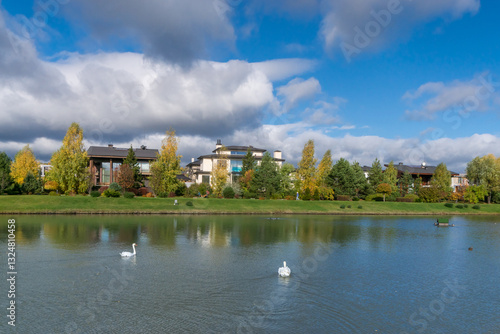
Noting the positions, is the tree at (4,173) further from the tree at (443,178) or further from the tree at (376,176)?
the tree at (443,178)

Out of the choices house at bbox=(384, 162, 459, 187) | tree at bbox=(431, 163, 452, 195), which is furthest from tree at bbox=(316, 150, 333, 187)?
house at bbox=(384, 162, 459, 187)

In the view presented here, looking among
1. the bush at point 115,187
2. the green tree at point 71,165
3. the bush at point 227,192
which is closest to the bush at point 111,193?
the bush at point 115,187

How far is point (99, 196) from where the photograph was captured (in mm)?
69000

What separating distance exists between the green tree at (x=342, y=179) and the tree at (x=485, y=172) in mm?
39619

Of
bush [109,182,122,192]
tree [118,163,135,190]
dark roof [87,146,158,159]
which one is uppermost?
dark roof [87,146,158,159]

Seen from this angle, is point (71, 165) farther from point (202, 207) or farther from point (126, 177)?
point (202, 207)

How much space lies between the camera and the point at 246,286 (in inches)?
797

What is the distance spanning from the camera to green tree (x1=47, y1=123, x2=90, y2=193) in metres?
71.0

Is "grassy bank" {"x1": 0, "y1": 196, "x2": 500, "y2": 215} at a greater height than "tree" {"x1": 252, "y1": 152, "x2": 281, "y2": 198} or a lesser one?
lesser

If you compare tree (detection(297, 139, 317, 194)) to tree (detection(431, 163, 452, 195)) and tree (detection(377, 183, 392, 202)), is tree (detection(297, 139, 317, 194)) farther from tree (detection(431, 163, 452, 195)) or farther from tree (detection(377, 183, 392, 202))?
tree (detection(431, 163, 452, 195))

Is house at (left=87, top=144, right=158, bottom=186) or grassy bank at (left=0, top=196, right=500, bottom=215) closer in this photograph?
grassy bank at (left=0, top=196, right=500, bottom=215)

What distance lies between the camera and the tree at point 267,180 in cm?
8644

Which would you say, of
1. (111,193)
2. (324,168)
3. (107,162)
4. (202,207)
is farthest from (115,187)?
(324,168)

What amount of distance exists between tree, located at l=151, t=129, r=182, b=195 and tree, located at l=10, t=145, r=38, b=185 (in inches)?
1234
